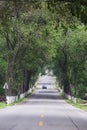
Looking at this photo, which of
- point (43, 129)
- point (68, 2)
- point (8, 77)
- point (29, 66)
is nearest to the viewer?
point (43, 129)

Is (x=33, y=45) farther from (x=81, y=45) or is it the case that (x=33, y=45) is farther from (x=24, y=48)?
(x=81, y=45)

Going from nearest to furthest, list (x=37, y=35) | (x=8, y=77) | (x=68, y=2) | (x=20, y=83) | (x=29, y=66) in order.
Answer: (x=68, y=2) < (x=37, y=35) < (x=8, y=77) < (x=29, y=66) < (x=20, y=83)

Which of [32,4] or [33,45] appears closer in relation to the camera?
[32,4]

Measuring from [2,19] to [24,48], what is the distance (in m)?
45.7

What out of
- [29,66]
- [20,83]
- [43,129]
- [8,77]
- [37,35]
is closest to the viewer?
[43,129]

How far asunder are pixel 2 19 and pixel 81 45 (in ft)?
181

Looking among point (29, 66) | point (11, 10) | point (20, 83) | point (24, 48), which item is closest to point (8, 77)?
point (24, 48)

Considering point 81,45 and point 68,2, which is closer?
point 68,2

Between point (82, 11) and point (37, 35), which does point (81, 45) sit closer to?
point (37, 35)

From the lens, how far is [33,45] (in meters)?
68.9

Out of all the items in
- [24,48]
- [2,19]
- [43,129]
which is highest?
[24,48]

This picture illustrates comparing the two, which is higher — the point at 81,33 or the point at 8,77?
the point at 81,33

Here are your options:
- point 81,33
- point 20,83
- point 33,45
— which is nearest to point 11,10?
point 33,45

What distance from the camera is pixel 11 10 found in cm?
2455
